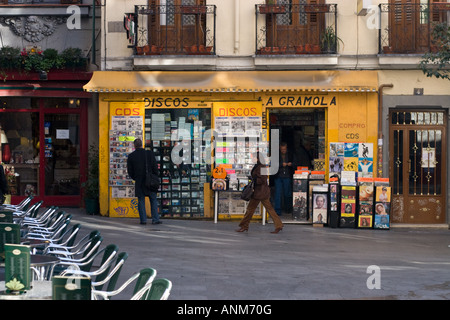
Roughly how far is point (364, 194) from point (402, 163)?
1.58 m

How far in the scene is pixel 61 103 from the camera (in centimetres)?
1898

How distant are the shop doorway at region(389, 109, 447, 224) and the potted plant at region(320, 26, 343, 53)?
2.17m

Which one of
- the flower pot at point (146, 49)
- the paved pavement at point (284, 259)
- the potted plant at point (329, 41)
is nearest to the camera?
the paved pavement at point (284, 259)

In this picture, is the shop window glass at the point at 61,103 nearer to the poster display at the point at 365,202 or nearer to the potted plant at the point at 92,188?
the potted plant at the point at 92,188

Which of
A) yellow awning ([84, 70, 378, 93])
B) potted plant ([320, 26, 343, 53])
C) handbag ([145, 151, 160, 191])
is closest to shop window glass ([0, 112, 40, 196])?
yellow awning ([84, 70, 378, 93])

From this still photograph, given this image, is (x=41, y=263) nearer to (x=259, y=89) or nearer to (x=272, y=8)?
(x=259, y=89)

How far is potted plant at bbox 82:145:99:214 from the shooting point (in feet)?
59.3

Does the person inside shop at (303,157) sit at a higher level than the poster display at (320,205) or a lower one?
higher

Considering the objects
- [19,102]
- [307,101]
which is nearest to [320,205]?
[307,101]

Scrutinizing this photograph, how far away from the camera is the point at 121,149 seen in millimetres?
17766

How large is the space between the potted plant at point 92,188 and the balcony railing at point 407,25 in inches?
299

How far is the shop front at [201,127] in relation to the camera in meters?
17.4
